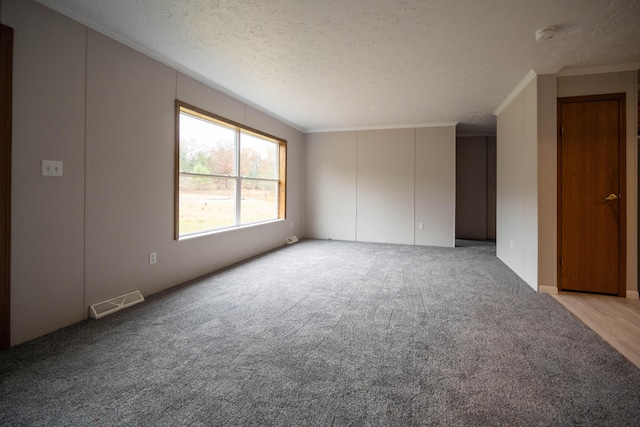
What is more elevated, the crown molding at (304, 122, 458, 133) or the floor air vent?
the crown molding at (304, 122, 458, 133)

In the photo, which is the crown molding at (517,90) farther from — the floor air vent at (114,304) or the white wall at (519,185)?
the floor air vent at (114,304)

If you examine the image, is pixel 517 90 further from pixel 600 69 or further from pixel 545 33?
pixel 545 33

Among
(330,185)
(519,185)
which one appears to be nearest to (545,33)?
(519,185)

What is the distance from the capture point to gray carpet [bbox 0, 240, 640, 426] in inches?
56.9

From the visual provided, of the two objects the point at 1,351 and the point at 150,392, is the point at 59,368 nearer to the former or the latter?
the point at 1,351

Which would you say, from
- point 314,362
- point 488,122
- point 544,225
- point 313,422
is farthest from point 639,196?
point 313,422

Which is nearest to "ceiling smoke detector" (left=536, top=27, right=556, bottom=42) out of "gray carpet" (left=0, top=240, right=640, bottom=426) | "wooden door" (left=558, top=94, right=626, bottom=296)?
"wooden door" (left=558, top=94, right=626, bottom=296)

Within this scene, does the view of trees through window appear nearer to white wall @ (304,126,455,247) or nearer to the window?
the window

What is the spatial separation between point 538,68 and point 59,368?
498cm

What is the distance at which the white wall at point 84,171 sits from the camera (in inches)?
83.4

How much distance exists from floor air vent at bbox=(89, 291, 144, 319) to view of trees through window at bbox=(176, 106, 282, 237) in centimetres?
85

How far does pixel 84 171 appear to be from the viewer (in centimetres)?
250

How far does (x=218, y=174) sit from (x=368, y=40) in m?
2.67

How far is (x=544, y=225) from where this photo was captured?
133 inches
